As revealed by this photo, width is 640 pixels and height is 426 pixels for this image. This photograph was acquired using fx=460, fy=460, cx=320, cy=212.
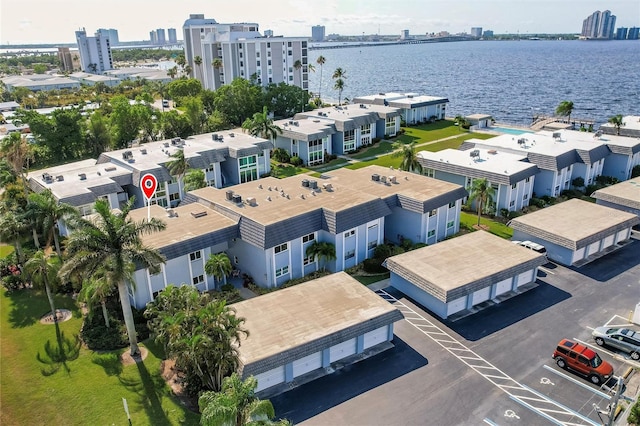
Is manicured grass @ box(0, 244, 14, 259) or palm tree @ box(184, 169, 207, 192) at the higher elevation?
palm tree @ box(184, 169, 207, 192)

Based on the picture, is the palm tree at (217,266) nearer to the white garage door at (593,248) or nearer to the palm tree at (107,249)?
the palm tree at (107,249)

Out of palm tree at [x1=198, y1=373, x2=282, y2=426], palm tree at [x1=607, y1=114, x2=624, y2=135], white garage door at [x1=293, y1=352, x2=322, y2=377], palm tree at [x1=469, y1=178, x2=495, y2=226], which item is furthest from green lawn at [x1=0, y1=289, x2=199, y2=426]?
palm tree at [x1=607, y1=114, x2=624, y2=135]

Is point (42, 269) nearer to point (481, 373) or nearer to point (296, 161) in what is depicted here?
point (481, 373)

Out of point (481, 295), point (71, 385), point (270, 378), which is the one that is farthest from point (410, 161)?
point (71, 385)

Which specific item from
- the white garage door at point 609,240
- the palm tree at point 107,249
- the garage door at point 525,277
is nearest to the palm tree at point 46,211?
the palm tree at point 107,249

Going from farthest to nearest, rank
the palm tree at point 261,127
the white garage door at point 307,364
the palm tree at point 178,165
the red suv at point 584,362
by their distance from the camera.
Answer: the palm tree at point 261,127, the palm tree at point 178,165, the white garage door at point 307,364, the red suv at point 584,362

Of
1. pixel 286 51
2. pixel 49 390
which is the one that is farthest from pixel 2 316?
pixel 286 51

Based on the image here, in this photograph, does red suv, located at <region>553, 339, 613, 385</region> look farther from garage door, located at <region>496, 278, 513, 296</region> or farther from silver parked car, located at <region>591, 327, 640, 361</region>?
garage door, located at <region>496, 278, 513, 296</region>
